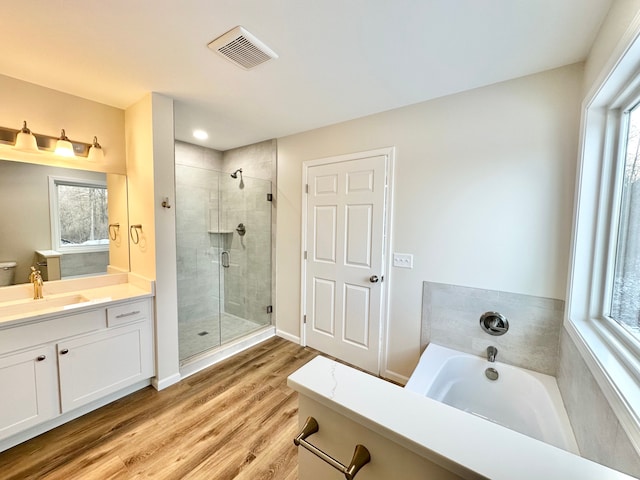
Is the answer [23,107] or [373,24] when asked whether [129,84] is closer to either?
[23,107]

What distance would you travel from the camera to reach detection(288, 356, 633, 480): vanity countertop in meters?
0.51

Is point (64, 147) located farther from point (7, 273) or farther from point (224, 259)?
point (224, 259)

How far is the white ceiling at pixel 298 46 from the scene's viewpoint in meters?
1.32

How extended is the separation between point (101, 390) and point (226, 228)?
6.29ft

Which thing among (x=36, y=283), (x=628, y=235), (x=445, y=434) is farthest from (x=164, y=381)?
(x=628, y=235)

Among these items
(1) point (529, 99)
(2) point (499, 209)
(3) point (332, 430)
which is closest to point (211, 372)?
(3) point (332, 430)

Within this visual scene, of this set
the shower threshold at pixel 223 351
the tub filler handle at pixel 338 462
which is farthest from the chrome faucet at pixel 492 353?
the shower threshold at pixel 223 351

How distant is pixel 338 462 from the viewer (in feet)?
2.27

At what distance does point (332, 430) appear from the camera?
0.74 m

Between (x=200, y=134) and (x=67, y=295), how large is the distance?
2057 millimetres

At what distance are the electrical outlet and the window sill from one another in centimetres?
110

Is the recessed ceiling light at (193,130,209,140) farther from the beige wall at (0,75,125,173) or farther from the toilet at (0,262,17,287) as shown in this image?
the toilet at (0,262,17,287)

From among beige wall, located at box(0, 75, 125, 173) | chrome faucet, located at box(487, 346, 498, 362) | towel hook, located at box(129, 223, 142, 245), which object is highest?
beige wall, located at box(0, 75, 125, 173)

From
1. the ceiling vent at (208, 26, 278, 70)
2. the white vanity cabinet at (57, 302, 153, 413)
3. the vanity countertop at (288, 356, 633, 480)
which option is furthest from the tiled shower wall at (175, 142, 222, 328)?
the vanity countertop at (288, 356, 633, 480)
